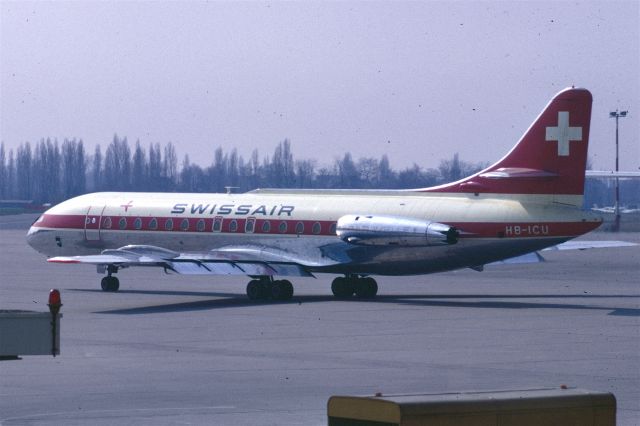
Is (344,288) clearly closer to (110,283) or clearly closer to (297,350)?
(110,283)

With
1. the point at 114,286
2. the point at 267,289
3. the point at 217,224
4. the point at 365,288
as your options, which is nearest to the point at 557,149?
the point at 365,288

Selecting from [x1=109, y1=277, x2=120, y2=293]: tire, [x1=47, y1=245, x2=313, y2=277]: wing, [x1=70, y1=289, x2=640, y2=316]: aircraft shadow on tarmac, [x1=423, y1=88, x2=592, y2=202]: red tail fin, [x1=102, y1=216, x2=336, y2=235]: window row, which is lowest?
[x1=70, y1=289, x2=640, y2=316]: aircraft shadow on tarmac

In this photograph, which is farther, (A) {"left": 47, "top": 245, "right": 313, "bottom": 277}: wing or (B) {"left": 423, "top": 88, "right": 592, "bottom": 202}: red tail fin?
(A) {"left": 47, "top": 245, "right": 313, "bottom": 277}: wing

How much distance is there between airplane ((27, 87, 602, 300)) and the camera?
34406 millimetres

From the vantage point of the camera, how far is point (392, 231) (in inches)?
1400

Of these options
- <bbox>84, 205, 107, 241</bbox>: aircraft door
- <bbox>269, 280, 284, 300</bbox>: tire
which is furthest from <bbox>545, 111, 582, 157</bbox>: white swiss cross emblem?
<bbox>84, 205, 107, 241</bbox>: aircraft door

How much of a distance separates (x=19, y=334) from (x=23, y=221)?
105 meters

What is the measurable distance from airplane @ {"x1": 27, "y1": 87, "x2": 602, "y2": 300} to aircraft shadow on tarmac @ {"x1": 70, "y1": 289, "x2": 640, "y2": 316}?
798 mm

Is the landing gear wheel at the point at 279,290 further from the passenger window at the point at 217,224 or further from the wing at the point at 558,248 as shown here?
the wing at the point at 558,248

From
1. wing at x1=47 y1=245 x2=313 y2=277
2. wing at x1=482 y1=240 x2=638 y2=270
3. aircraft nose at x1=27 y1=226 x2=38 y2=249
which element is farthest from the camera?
aircraft nose at x1=27 y1=226 x2=38 y2=249

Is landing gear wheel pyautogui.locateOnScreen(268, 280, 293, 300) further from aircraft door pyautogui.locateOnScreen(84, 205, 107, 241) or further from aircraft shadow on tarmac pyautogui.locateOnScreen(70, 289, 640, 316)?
aircraft door pyautogui.locateOnScreen(84, 205, 107, 241)

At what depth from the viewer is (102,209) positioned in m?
41.4

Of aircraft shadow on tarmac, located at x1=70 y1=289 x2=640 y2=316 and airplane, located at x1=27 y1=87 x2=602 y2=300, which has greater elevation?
airplane, located at x1=27 y1=87 x2=602 y2=300

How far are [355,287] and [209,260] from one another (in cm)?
472
